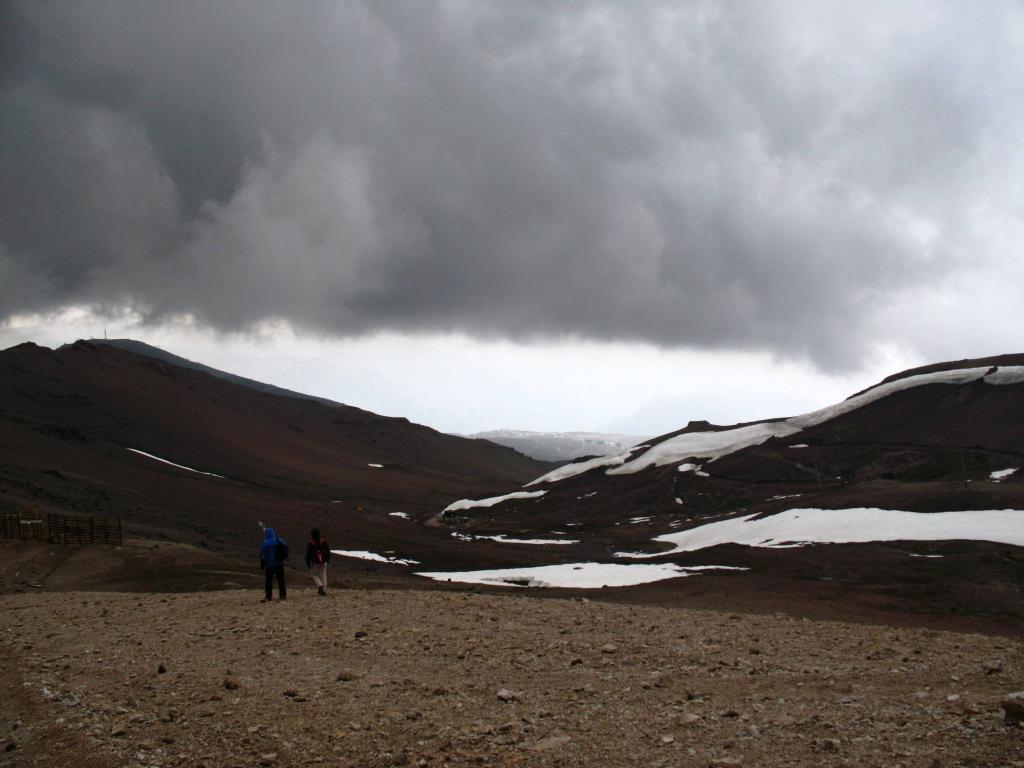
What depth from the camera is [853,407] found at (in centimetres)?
10050

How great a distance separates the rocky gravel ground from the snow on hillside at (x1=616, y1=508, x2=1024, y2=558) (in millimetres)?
29593

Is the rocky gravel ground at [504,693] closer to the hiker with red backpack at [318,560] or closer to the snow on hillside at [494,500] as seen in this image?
the hiker with red backpack at [318,560]

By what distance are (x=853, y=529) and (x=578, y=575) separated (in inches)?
636

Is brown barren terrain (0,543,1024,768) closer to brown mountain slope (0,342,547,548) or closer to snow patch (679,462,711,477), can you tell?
brown mountain slope (0,342,547,548)

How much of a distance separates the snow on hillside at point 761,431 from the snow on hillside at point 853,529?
132ft

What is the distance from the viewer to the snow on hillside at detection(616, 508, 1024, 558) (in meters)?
41.6

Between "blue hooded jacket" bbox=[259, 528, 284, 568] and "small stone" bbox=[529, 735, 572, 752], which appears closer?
"small stone" bbox=[529, 735, 572, 752]

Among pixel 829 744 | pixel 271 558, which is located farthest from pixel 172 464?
pixel 829 744

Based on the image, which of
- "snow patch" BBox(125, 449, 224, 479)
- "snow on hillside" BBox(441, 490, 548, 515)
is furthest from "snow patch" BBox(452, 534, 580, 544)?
"snow patch" BBox(125, 449, 224, 479)

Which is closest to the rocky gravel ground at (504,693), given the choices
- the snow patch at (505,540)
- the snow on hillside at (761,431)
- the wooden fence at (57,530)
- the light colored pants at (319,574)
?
the light colored pants at (319,574)

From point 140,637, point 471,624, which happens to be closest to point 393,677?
point 471,624

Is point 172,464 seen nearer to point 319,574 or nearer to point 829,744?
point 319,574

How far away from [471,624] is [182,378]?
166869 mm

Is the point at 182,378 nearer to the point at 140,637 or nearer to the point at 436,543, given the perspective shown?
the point at 436,543
